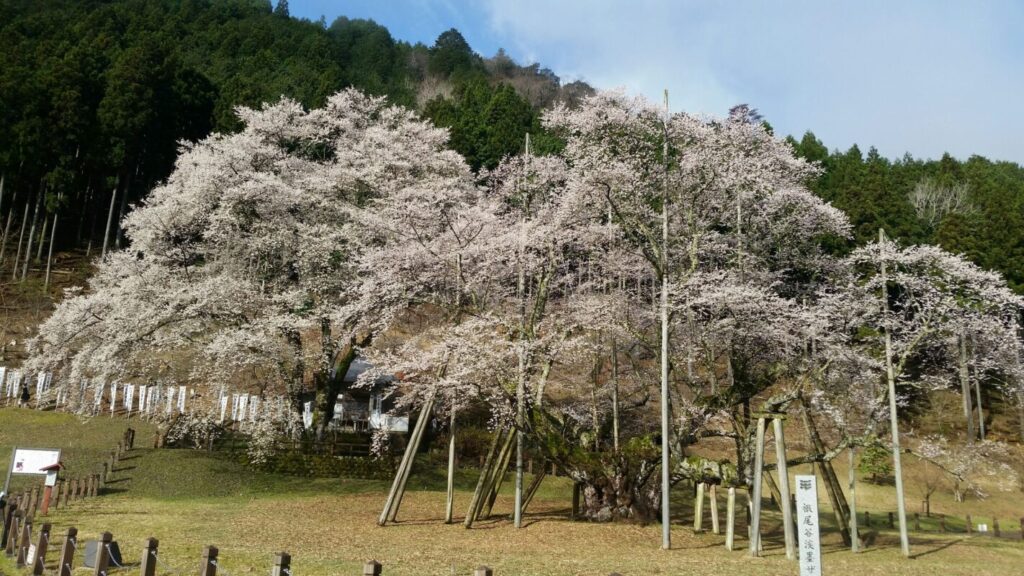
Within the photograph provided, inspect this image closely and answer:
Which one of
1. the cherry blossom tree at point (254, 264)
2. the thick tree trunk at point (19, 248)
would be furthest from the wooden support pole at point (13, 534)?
the thick tree trunk at point (19, 248)

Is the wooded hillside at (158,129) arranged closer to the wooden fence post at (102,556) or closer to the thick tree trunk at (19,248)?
the thick tree trunk at (19,248)

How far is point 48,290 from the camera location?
119 ft

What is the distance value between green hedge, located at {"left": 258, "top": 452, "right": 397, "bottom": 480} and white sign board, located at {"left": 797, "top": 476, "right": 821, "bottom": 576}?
1596 centimetres

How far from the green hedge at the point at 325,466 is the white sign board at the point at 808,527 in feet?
52.3

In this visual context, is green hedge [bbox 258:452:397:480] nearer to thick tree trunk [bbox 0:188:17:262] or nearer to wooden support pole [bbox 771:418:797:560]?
wooden support pole [bbox 771:418:797:560]

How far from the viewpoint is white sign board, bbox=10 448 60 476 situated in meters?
14.1

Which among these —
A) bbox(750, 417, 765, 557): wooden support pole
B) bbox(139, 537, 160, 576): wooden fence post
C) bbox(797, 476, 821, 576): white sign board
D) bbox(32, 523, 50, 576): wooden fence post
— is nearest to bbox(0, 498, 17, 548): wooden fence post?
bbox(32, 523, 50, 576): wooden fence post

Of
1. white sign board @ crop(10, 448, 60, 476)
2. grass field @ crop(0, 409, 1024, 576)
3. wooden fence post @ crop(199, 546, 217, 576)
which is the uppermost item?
white sign board @ crop(10, 448, 60, 476)

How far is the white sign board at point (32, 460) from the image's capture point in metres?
Answer: 14.1

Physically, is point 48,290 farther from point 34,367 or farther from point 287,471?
point 287,471

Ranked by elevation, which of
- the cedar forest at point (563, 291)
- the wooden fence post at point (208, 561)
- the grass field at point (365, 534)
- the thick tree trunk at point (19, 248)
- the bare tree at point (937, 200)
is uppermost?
the bare tree at point (937, 200)

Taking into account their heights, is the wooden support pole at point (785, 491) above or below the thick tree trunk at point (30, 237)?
below

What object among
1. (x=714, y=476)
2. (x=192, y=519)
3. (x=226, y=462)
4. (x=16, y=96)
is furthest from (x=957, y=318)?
(x=16, y=96)

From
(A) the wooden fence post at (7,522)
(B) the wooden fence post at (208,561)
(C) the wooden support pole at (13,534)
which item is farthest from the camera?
(A) the wooden fence post at (7,522)
